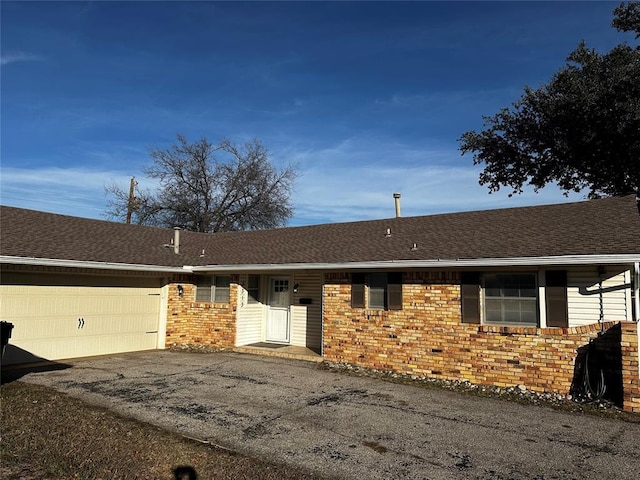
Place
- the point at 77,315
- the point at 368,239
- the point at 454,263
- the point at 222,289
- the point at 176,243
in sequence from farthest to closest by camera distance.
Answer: the point at 176,243 → the point at 222,289 → the point at 368,239 → the point at 77,315 → the point at 454,263

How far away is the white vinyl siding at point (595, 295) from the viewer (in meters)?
7.96

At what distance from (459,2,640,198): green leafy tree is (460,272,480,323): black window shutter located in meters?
12.1

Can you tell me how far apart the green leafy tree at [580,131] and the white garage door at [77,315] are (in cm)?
1714

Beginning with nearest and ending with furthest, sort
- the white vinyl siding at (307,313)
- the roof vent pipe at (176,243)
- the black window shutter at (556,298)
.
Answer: the black window shutter at (556,298), the white vinyl siding at (307,313), the roof vent pipe at (176,243)

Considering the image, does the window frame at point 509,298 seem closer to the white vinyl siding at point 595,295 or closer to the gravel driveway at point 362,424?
the white vinyl siding at point 595,295

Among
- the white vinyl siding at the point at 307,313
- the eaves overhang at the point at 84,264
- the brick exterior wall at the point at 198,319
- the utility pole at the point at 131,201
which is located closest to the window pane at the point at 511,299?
the white vinyl siding at the point at 307,313

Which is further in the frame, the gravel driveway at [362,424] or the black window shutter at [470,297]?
the black window shutter at [470,297]

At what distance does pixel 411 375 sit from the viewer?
9.77 m

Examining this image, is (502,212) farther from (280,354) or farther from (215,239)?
(215,239)

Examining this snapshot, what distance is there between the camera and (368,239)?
1228 centimetres

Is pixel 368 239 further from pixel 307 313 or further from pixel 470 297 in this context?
pixel 470 297

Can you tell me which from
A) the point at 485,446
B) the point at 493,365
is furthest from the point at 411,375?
the point at 485,446

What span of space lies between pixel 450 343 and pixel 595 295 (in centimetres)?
281

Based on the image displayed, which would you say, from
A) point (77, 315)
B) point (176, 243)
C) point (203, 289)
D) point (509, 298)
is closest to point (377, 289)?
point (509, 298)
